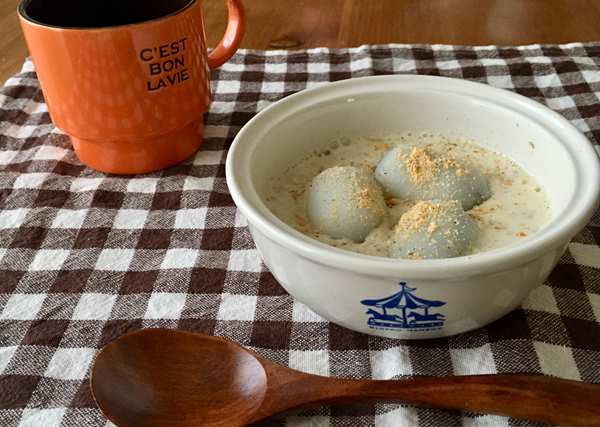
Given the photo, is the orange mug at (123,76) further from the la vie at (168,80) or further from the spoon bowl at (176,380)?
the spoon bowl at (176,380)

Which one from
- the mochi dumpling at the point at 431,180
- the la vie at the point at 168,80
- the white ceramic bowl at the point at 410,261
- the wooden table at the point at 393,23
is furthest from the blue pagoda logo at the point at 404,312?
the wooden table at the point at 393,23

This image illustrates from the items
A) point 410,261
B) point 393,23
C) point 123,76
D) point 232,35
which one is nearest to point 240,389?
point 410,261

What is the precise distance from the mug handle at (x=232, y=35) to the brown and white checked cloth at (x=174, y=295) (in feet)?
0.28

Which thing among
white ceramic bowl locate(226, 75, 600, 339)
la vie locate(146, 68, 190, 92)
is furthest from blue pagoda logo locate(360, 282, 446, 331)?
la vie locate(146, 68, 190, 92)

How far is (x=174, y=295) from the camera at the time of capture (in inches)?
21.9

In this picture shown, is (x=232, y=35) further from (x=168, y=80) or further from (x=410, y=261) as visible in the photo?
(x=410, y=261)

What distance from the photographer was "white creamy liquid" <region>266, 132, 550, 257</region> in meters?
0.51

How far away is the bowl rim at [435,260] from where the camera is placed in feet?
1.34

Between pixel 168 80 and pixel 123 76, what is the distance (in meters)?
0.05

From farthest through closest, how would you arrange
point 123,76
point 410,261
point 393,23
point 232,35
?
point 393,23, point 232,35, point 123,76, point 410,261

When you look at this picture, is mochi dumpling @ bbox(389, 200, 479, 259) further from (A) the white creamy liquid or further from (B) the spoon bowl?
(B) the spoon bowl

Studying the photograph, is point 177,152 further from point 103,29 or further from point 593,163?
point 593,163

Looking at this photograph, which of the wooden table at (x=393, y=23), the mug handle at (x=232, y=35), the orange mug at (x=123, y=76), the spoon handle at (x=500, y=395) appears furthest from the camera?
the wooden table at (x=393, y=23)

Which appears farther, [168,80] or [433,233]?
[168,80]
